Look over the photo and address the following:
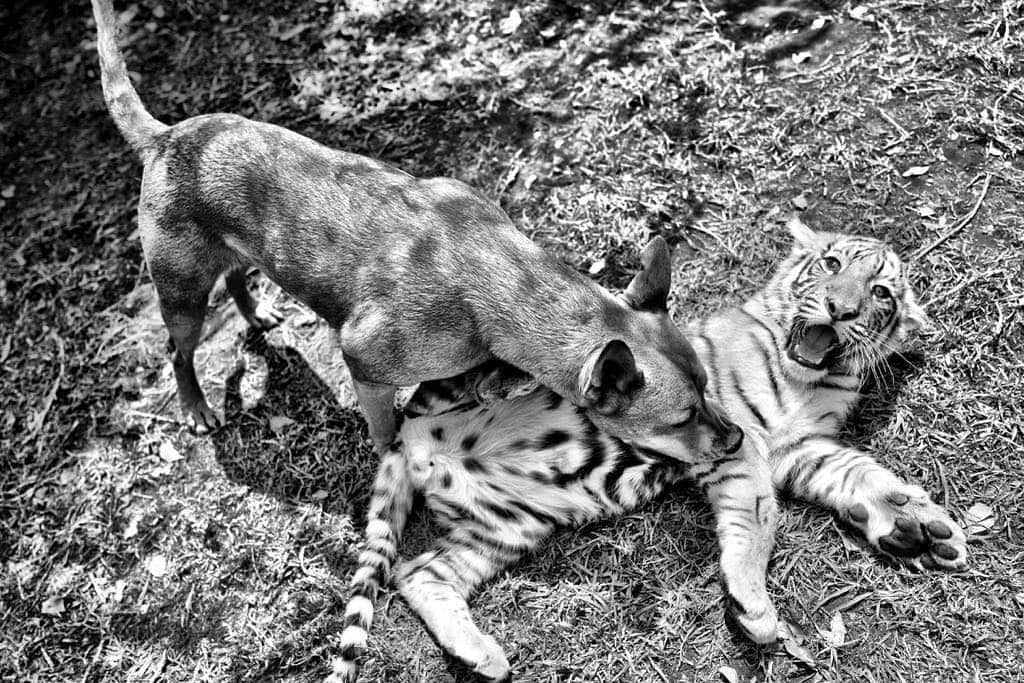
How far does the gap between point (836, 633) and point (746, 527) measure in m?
0.71

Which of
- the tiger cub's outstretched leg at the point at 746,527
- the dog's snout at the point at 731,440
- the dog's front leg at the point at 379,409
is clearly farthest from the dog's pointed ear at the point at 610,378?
the dog's front leg at the point at 379,409

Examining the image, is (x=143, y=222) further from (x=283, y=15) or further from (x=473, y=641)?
(x=283, y=15)

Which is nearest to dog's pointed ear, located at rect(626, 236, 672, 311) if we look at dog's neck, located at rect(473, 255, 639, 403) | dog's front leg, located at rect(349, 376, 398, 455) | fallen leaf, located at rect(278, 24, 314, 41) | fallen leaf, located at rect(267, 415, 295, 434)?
dog's neck, located at rect(473, 255, 639, 403)

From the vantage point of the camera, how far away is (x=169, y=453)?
19.5 ft

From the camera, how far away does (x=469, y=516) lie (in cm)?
516

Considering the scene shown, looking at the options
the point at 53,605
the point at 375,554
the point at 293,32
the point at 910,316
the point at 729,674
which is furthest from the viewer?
the point at 293,32

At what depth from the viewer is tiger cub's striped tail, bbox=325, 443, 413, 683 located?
186 inches

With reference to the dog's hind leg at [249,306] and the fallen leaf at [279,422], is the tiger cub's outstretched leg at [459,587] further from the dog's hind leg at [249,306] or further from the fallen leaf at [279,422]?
the dog's hind leg at [249,306]

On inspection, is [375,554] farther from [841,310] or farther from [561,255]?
[841,310]

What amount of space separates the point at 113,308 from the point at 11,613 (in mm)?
2257

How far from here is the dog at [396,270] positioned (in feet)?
15.4

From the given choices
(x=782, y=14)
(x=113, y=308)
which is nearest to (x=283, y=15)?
(x=113, y=308)

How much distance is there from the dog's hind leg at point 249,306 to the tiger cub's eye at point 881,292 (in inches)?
157

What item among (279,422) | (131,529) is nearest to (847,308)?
(279,422)
